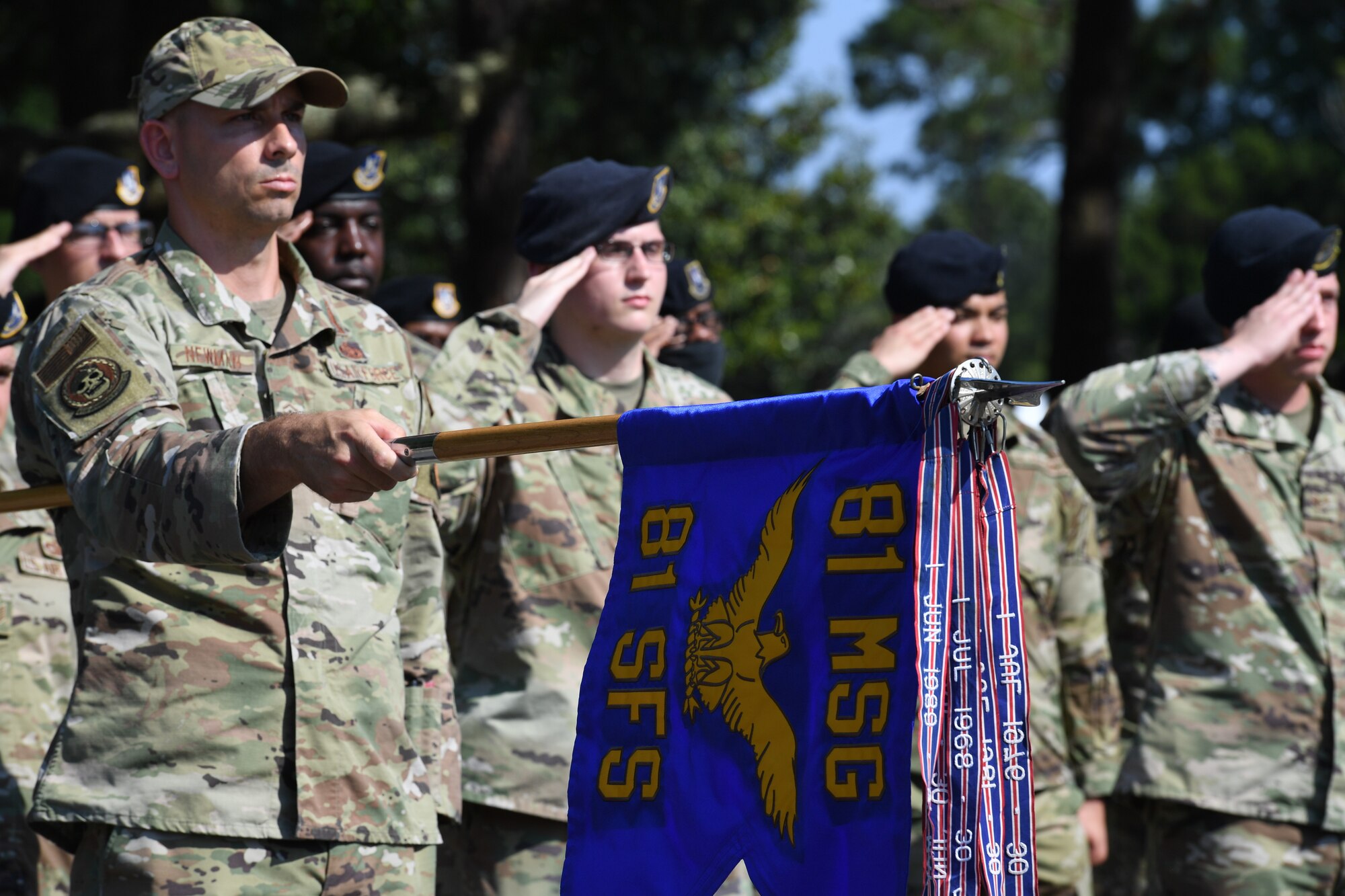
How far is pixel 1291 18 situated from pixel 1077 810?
3359cm

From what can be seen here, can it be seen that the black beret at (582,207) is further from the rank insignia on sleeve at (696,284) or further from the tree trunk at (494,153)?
the tree trunk at (494,153)

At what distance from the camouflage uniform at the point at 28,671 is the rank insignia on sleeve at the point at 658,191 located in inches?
79.8

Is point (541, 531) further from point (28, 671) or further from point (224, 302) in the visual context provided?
point (28, 671)

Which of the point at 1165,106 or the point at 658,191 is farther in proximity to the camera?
the point at 1165,106

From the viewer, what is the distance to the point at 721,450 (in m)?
3.15

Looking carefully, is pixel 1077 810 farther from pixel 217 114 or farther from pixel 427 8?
pixel 427 8

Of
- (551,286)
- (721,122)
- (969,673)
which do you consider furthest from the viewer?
(721,122)

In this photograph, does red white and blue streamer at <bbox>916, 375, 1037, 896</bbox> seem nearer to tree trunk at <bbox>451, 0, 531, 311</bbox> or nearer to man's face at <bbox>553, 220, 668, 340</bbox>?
man's face at <bbox>553, 220, 668, 340</bbox>

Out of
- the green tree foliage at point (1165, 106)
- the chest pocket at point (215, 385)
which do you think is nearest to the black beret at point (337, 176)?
the chest pocket at point (215, 385)

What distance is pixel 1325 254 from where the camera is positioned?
18.1ft

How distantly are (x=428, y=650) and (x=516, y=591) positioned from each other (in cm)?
87

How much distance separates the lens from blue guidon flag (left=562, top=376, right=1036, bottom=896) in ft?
9.09

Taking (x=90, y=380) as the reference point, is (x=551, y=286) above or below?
above

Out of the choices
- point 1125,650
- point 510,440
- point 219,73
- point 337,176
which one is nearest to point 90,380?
point 219,73
